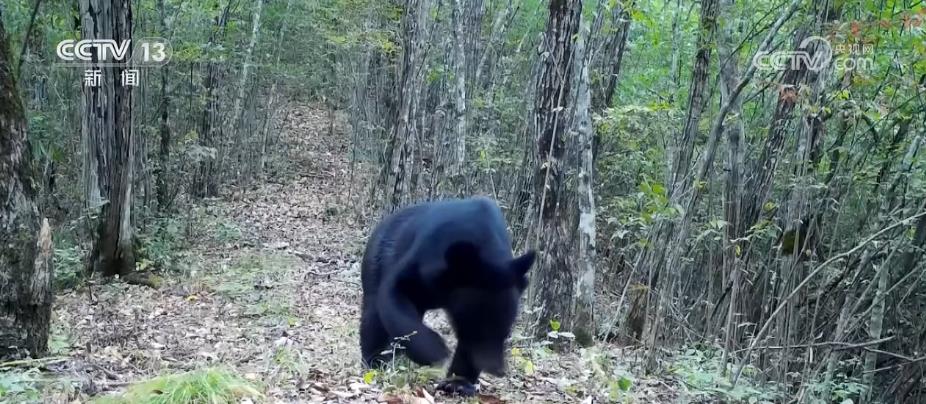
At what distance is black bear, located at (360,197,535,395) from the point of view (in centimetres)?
422

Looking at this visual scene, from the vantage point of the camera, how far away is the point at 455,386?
4492 millimetres

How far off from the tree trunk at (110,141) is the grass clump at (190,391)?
5.75 metres

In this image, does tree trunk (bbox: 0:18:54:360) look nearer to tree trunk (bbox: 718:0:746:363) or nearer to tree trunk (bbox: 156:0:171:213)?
tree trunk (bbox: 718:0:746:363)

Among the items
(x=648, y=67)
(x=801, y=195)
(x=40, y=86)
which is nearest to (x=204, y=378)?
(x=801, y=195)

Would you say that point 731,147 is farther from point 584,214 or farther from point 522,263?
point 522,263

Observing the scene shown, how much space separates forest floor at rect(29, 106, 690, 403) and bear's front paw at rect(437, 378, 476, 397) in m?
0.08

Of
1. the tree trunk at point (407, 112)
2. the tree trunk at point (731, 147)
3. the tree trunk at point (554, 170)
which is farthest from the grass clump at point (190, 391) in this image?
the tree trunk at point (407, 112)

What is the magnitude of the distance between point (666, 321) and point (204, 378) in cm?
519

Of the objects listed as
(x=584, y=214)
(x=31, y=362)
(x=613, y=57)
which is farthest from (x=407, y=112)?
(x=31, y=362)

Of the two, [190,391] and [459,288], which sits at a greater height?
[459,288]

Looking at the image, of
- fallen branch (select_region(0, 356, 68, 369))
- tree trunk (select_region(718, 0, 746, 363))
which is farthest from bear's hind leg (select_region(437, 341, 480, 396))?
tree trunk (select_region(718, 0, 746, 363))

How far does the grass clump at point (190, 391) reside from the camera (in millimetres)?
3539

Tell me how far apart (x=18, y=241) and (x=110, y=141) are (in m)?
4.89

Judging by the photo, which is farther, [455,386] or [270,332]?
[270,332]
